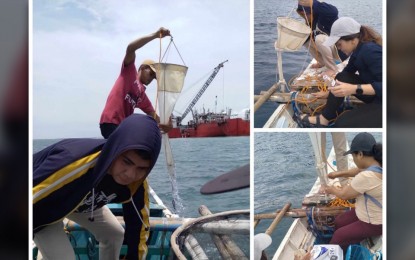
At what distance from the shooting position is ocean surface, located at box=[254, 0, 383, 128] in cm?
199

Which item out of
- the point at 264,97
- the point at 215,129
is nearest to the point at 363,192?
the point at 264,97

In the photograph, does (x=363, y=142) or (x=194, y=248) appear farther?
(x=194, y=248)

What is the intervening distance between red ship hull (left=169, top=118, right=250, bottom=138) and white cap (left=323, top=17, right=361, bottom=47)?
0.54 meters

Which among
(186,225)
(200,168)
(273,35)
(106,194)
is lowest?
(186,225)

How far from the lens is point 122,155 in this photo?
194cm

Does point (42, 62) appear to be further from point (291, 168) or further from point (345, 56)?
point (345, 56)

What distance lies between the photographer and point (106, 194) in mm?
2018

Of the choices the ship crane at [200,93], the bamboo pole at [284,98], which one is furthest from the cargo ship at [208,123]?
the bamboo pole at [284,98]

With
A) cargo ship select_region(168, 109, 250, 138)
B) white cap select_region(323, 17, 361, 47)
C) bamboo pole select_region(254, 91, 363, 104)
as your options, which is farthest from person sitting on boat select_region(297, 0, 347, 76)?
cargo ship select_region(168, 109, 250, 138)

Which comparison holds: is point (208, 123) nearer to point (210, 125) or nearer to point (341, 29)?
point (210, 125)

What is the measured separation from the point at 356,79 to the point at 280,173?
559 mm

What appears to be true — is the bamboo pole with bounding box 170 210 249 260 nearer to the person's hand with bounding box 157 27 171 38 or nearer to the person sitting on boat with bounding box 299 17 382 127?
the person sitting on boat with bounding box 299 17 382 127
